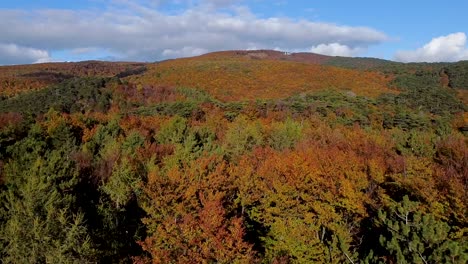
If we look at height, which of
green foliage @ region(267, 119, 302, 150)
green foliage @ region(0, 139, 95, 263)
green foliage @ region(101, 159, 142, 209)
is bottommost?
green foliage @ region(267, 119, 302, 150)

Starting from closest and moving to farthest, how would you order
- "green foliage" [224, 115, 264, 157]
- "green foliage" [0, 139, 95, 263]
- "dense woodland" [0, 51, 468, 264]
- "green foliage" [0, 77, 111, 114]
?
"green foliage" [0, 139, 95, 263] → "dense woodland" [0, 51, 468, 264] → "green foliage" [224, 115, 264, 157] → "green foliage" [0, 77, 111, 114]

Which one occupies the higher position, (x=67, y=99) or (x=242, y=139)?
(x=67, y=99)

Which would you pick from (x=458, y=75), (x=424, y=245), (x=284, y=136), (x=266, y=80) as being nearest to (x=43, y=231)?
(x=424, y=245)

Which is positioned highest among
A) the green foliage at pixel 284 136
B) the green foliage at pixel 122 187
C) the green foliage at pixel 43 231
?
the green foliage at pixel 43 231

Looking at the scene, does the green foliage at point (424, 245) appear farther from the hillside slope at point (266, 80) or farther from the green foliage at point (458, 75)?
the green foliage at point (458, 75)

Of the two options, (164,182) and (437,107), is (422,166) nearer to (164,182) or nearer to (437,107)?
(164,182)

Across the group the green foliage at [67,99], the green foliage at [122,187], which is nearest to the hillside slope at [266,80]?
the green foliage at [67,99]

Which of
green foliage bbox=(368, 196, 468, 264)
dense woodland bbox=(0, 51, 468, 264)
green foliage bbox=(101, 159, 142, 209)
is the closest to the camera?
green foliage bbox=(368, 196, 468, 264)

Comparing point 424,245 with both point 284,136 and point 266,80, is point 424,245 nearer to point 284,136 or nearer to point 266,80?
point 284,136

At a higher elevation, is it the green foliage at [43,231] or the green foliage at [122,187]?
the green foliage at [43,231]

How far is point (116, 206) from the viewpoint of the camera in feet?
96.6

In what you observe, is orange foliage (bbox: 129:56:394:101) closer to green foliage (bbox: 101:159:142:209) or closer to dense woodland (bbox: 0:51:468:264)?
dense woodland (bbox: 0:51:468:264)

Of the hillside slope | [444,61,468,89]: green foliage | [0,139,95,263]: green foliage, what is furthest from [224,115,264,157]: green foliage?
[444,61,468,89]: green foliage

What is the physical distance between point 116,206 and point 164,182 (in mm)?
3672
